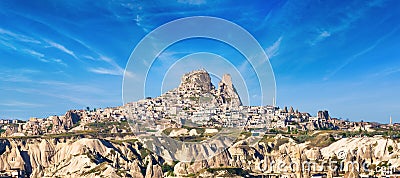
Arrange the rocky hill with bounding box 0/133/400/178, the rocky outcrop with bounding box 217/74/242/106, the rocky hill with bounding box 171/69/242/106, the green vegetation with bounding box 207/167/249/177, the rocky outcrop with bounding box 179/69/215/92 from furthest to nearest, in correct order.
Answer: the rocky outcrop with bounding box 179/69/215/92 → the rocky hill with bounding box 171/69/242/106 → the rocky outcrop with bounding box 217/74/242/106 → the rocky hill with bounding box 0/133/400/178 → the green vegetation with bounding box 207/167/249/177

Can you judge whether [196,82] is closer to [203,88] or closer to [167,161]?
[203,88]

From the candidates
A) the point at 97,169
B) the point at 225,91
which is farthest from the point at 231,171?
the point at 225,91

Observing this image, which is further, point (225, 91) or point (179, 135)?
point (225, 91)

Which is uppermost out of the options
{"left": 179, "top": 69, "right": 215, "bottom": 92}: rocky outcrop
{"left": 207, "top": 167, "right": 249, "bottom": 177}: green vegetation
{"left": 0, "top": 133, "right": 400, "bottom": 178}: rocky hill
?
{"left": 179, "top": 69, "right": 215, "bottom": 92}: rocky outcrop

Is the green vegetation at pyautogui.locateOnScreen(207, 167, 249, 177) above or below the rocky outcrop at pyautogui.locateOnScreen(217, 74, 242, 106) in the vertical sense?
below

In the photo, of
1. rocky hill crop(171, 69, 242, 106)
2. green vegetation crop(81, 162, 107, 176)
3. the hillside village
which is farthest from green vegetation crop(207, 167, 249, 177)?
rocky hill crop(171, 69, 242, 106)

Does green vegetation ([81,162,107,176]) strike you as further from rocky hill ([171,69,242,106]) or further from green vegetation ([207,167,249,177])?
rocky hill ([171,69,242,106])

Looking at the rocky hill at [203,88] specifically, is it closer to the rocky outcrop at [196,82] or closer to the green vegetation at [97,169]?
the rocky outcrop at [196,82]

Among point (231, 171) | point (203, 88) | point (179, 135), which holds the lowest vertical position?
point (231, 171)

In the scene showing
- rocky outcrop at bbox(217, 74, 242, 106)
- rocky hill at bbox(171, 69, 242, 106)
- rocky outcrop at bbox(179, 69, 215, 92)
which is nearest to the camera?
rocky outcrop at bbox(217, 74, 242, 106)

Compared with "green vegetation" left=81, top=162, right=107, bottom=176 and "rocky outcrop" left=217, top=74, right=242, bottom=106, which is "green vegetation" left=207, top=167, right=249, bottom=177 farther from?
"rocky outcrop" left=217, top=74, right=242, bottom=106

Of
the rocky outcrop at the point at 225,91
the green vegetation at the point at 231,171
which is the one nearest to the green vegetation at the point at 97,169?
the green vegetation at the point at 231,171

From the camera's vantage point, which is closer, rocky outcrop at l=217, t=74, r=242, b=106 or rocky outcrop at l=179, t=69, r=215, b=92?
rocky outcrop at l=217, t=74, r=242, b=106
